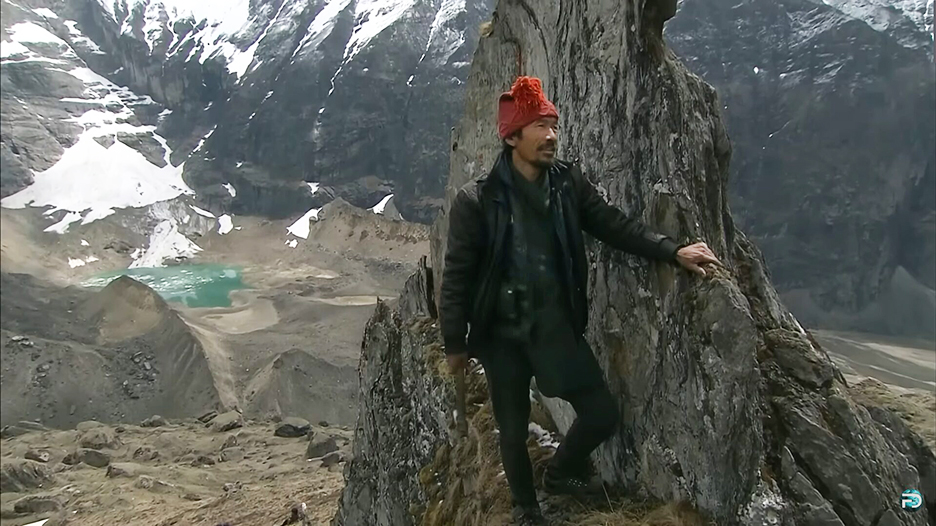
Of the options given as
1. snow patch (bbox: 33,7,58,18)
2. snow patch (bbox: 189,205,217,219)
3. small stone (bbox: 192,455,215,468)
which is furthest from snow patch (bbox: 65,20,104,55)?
small stone (bbox: 192,455,215,468)

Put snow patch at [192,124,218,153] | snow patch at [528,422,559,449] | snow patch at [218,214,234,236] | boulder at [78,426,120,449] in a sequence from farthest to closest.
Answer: snow patch at [192,124,218,153], snow patch at [218,214,234,236], boulder at [78,426,120,449], snow patch at [528,422,559,449]

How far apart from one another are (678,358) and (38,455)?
23.2 meters

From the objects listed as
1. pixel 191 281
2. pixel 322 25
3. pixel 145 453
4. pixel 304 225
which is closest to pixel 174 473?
pixel 145 453

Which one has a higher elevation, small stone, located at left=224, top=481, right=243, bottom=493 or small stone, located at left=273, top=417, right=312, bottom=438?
small stone, located at left=224, top=481, right=243, bottom=493

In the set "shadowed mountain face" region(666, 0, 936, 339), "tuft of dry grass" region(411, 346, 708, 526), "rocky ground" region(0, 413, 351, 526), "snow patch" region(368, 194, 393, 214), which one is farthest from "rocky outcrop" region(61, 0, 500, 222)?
"tuft of dry grass" region(411, 346, 708, 526)

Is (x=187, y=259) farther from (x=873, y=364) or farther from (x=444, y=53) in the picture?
(x=873, y=364)

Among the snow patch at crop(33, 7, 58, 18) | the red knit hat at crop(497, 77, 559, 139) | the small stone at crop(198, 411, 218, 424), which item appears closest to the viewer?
the red knit hat at crop(497, 77, 559, 139)

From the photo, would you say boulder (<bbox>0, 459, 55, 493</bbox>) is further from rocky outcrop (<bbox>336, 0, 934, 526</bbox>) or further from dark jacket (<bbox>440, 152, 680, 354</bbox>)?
dark jacket (<bbox>440, 152, 680, 354</bbox>)

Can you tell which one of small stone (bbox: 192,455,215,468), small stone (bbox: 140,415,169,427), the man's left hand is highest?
the man's left hand

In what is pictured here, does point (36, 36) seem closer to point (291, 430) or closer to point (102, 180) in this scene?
point (102, 180)

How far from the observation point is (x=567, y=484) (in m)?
4.01

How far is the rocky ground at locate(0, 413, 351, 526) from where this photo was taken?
13664 millimetres

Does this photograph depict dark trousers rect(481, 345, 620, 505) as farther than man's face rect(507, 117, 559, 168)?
Yes

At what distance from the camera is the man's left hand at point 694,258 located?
12.2ft
